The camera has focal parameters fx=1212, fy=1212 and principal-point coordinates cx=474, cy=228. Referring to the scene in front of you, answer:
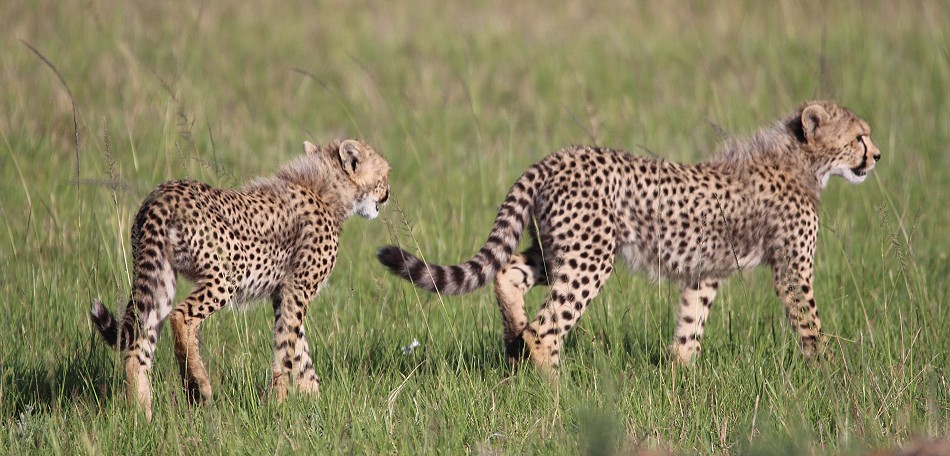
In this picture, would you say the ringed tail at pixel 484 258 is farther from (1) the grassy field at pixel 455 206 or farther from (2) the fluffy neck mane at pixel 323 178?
(2) the fluffy neck mane at pixel 323 178

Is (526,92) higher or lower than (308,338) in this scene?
higher

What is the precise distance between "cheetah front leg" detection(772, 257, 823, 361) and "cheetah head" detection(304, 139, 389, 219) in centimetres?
175

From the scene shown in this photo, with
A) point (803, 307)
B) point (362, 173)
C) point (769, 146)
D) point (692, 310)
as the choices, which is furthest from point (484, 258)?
point (769, 146)

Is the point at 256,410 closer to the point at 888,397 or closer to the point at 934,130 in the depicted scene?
the point at 888,397

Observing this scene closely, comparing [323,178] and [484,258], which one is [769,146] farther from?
[323,178]

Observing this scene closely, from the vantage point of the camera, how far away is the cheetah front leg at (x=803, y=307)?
16.0 ft

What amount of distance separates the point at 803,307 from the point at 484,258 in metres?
1.37

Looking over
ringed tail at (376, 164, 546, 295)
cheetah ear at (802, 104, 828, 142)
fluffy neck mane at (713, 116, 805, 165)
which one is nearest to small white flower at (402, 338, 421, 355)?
ringed tail at (376, 164, 546, 295)

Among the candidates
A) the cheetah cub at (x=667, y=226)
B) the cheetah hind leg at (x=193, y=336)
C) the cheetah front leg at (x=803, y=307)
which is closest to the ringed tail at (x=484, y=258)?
the cheetah cub at (x=667, y=226)

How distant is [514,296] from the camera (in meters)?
4.93

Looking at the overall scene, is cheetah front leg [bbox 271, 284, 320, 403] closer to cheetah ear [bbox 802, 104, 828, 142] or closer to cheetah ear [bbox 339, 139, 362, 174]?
cheetah ear [bbox 339, 139, 362, 174]

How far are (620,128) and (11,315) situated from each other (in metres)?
5.09

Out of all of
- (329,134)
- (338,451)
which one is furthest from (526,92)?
(338,451)

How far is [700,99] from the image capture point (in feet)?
31.7
